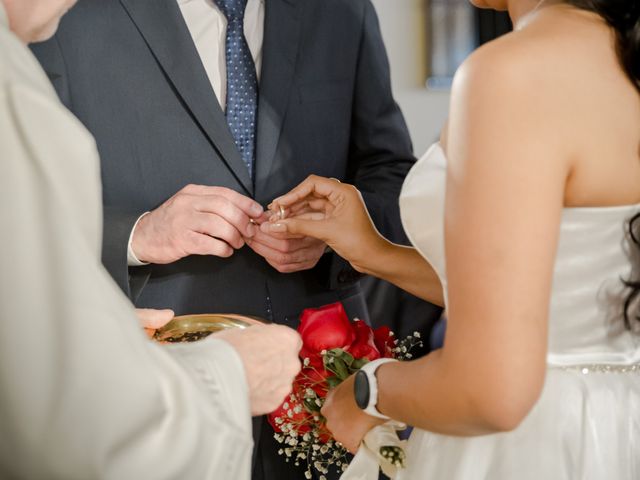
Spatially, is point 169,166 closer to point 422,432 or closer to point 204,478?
point 422,432

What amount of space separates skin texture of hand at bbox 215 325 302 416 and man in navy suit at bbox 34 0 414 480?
0.67 metres

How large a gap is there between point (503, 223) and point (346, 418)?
0.56m

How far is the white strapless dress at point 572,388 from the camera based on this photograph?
136 centimetres

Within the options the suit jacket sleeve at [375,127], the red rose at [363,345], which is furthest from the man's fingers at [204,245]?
the suit jacket sleeve at [375,127]

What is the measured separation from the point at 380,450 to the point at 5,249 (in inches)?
33.8

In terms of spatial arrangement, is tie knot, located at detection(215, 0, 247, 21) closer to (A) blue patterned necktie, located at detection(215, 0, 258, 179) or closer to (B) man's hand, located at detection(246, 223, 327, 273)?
(A) blue patterned necktie, located at detection(215, 0, 258, 179)

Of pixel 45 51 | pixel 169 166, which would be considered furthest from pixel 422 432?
pixel 45 51

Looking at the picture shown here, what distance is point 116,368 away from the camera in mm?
927

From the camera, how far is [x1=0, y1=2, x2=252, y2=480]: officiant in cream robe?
889 millimetres

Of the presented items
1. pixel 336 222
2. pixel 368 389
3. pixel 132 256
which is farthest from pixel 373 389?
pixel 132 256

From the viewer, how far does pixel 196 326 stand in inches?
58.8

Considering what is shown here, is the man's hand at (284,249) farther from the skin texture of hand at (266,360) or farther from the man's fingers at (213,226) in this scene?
the skin texture of hand at (266,360)

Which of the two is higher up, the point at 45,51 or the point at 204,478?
the point at 45,51

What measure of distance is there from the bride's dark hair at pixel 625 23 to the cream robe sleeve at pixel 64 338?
74 cm
